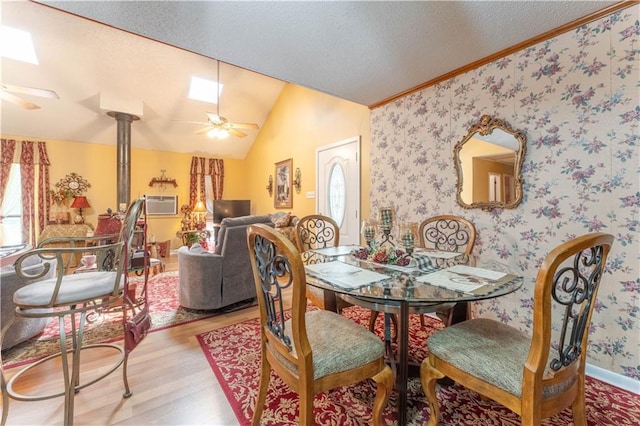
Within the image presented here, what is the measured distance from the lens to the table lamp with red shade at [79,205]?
5.15 metres

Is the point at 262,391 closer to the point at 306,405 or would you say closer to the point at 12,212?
the point at 306,405

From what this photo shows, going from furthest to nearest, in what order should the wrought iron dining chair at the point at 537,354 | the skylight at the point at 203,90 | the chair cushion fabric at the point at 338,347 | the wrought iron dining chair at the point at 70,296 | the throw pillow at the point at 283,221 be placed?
the skylight at the point at 203,90
the throw pillow at the point at 283,221
the wrought iron dining chair at the point at 70,296
the chair cushion fabric at the point at 338,347
the wrought iron dining chair at the point at 537,354

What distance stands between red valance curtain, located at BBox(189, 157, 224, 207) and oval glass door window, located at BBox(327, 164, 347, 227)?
383 centimetres

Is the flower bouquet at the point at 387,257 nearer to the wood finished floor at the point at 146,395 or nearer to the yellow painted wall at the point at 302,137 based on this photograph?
the wood finished floor at the point at 146,395

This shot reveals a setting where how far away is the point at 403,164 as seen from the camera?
116 inches

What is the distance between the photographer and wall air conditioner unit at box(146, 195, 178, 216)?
6.07 m

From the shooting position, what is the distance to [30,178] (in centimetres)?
494

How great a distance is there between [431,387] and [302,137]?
456cm

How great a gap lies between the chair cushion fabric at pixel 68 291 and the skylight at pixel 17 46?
434 centimetres

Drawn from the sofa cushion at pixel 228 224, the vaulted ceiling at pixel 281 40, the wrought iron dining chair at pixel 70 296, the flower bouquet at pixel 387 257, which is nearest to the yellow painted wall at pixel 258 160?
the vaulted ceiling at pixel 281 40

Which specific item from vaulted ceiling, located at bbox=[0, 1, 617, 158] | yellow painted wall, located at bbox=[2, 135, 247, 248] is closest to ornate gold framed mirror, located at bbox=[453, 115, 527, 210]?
vaulted ceiling, located at bbox=[0, 1, 617, 158]

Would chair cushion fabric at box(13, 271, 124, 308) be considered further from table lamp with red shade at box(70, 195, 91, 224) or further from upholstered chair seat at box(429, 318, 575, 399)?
table lamp with red shade at box(70, 195, 91, 224)

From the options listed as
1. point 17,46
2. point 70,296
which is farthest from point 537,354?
point 17,46

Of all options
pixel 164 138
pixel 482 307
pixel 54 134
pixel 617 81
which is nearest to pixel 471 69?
pixel 617 81
